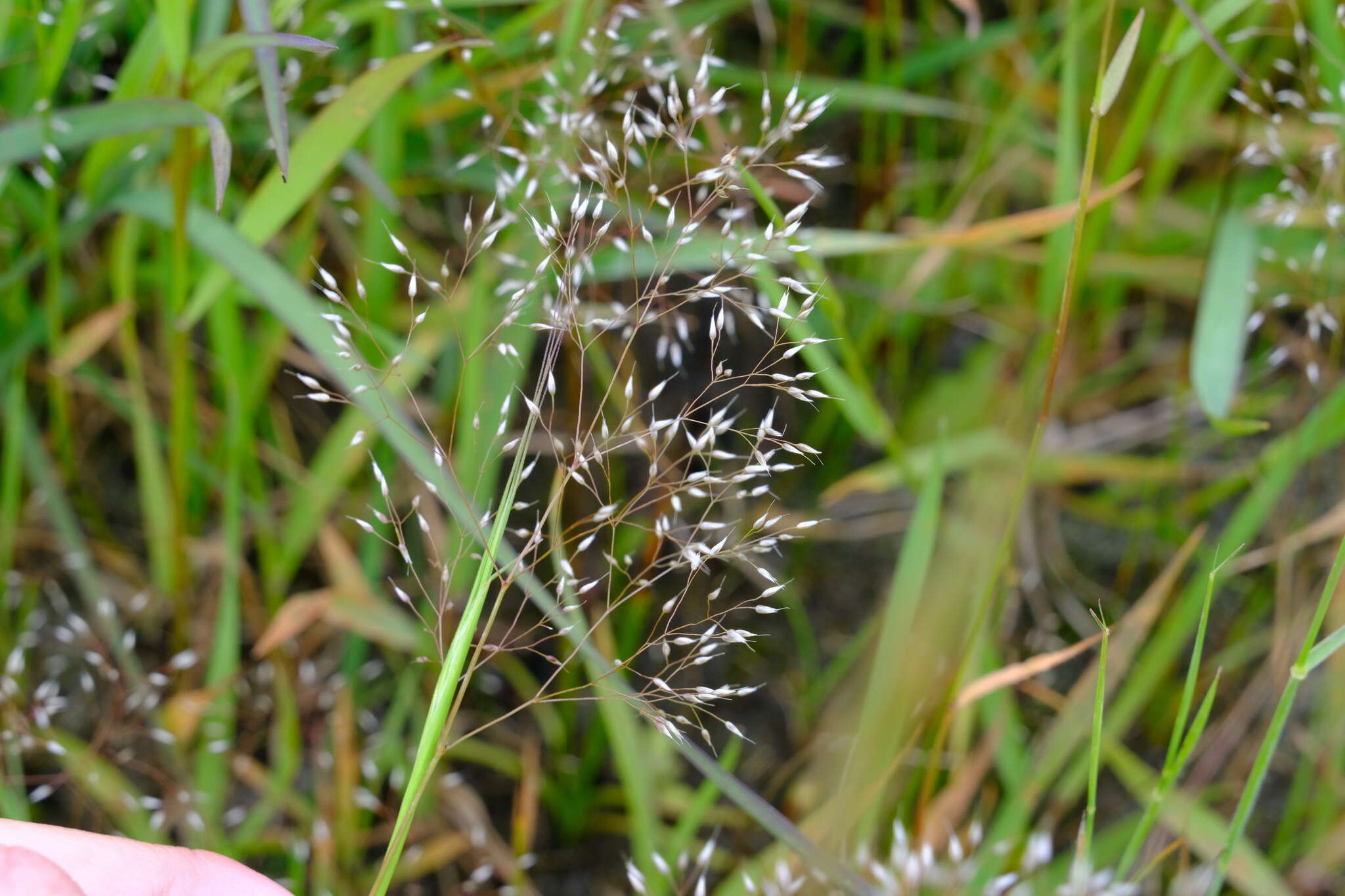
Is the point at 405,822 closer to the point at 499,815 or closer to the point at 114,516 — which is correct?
the point at 499,815

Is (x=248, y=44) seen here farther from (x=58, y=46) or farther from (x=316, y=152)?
(x=58, y=46)

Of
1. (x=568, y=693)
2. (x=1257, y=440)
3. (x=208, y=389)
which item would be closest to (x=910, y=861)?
(x=568, y=693)

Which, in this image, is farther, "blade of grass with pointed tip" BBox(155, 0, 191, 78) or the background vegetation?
the background vegetation

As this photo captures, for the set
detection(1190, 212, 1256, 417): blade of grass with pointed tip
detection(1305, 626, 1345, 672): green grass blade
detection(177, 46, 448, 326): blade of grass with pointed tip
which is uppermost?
detection(177, 46, 448, 326): blade of grass with pointed tip

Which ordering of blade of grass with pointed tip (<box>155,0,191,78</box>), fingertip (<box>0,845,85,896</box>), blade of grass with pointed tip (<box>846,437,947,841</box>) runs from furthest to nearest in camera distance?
blade of grass with pointed tip (<box>846,437,947,841</box>) < blade of grass with pointed tip (<box>155,0,191,78</box>) < fingertip (<box>0,845,85,896</box>)

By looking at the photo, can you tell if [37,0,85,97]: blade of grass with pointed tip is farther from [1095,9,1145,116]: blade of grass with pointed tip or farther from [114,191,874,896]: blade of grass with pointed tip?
[1095,9,1145,116]: blade of grass with pointed tip

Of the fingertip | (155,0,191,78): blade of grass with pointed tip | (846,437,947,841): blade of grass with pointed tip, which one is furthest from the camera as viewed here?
(846,437,947,841): blade of grass with pointed tip

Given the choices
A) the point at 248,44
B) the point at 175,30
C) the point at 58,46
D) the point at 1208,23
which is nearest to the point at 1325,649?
the point at 1208,23

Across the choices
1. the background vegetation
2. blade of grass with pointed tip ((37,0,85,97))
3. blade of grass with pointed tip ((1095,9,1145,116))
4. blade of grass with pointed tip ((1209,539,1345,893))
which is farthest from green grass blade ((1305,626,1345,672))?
blade of grass with pointed tip ((37,0,85,97))
